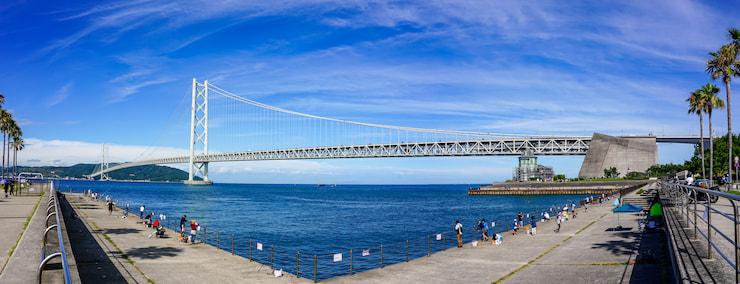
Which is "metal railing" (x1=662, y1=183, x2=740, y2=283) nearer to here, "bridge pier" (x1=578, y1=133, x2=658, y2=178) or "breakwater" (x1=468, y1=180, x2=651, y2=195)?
"breakwater" (x1=468, y1=180, x2=651, y2=195)

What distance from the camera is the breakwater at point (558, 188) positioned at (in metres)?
93.2

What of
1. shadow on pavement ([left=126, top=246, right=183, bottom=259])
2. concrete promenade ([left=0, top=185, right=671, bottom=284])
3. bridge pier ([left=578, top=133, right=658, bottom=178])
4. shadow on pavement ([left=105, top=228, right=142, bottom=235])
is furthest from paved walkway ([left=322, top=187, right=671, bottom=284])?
bridge pier ([left=578, top=133, right=658, bottom=178])

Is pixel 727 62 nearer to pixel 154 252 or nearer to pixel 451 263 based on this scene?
pixel 451 263

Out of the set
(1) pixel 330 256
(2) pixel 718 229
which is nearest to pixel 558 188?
(1) pixel 330 256

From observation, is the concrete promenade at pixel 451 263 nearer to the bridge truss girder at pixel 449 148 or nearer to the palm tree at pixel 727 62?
the palm tree at pixel 727 62

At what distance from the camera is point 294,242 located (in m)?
32.1

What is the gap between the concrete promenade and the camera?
14155 mm

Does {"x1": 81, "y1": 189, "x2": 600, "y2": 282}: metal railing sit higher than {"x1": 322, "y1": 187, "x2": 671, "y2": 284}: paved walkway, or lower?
lower

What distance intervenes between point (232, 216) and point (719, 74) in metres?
48.6

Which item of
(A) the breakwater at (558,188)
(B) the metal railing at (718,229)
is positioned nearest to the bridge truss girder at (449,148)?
(A) the breakwater at (558,188)

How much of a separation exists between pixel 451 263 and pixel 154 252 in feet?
40.9

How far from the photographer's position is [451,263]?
17469mm

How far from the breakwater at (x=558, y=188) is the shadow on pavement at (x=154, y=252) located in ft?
276

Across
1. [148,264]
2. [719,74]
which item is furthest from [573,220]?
[148,264]
